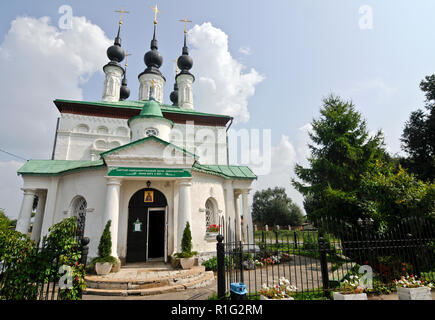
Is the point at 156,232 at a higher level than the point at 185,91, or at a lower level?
lower

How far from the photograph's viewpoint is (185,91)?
27453 millimetres

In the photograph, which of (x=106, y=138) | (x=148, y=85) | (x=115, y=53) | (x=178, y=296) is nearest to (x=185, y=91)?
(x=148, y=85)

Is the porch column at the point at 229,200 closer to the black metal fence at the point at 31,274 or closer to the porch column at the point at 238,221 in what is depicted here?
the porch column at the point at 238,221

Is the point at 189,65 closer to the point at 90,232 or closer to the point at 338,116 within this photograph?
the point at 338,116

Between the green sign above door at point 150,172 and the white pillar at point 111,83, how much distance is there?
61.0 ft

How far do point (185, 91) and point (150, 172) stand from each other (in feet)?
65.6

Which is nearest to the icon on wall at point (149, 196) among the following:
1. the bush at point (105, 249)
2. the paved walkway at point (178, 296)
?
the bush at point (105, 249)

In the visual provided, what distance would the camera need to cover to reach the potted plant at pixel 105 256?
328 inches

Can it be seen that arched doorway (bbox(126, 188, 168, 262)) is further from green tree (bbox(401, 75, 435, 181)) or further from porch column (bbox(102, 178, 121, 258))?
green tree (bbox(401, 75, 435, 181))

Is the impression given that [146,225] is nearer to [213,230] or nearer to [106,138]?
[213,230]

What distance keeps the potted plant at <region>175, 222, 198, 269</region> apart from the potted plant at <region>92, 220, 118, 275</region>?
8.40 ft

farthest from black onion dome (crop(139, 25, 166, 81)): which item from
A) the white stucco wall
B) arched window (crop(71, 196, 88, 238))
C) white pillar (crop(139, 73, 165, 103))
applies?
arched window (crop(71, 196, 88, 238))

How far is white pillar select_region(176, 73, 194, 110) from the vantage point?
27.2m

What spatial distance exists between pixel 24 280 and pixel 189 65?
27148 millimetres
